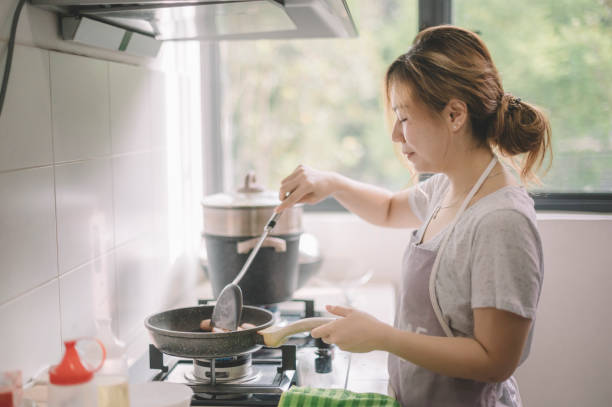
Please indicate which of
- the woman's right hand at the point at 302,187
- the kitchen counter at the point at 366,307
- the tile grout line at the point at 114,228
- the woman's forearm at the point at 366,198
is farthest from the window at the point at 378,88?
the tile grout line at the point at 114,228

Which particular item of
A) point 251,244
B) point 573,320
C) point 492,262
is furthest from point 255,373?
point 573,320

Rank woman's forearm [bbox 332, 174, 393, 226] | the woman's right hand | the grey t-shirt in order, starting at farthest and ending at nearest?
woman's forearm [bbox 332, 174, 393, 226]
the woman's right hand
the grey t-shirt

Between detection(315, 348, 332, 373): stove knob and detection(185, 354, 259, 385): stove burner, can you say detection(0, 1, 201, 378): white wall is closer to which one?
detection(185, 354, 259, 385): stove burner

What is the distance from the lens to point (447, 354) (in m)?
1.00

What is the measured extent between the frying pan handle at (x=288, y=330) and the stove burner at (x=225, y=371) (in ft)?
0.45

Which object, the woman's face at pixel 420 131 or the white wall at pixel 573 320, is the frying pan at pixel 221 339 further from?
the white wall at pixel 573 320

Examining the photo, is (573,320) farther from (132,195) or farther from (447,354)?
(132,195)

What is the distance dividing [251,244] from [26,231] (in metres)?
0.56

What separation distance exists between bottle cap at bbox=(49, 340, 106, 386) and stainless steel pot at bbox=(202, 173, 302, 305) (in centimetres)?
70

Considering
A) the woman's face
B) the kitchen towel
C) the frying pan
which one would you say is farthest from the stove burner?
the woman's face

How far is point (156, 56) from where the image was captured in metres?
1.60

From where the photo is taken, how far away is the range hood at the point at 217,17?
109cm

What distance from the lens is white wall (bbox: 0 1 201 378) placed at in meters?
1.01

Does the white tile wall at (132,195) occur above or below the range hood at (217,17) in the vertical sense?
below
